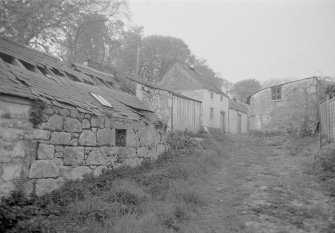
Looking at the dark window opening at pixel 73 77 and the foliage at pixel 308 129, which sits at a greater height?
the dark window opening at pixel 73 77

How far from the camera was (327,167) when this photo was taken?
8.77 m

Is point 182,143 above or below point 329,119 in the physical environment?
Answer: below

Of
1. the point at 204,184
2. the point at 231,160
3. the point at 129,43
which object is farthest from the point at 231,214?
the point at 129,43

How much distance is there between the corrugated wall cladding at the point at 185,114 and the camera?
14719 millimetres

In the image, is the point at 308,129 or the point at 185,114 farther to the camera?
the point at 185,114

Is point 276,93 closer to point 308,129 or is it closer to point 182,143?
point 308,129

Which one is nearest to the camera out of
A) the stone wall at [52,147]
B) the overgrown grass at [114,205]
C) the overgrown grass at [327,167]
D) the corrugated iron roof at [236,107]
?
the overgrown grass at [114,205]

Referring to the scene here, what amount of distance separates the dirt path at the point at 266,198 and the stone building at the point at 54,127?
289 centimetres

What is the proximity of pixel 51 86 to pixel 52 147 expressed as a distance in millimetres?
1776

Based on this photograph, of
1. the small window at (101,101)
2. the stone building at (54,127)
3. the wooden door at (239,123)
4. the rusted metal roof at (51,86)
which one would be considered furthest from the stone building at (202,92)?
the small window at (101,101)

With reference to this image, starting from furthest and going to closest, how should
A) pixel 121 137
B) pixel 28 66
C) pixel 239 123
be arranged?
pixel 239 123 → pixel 121 137 → pixel 28 66

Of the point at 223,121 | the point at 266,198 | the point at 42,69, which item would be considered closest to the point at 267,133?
the point at 223,121

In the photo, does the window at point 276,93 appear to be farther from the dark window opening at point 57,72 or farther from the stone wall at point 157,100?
the dark window opening at point 57,72

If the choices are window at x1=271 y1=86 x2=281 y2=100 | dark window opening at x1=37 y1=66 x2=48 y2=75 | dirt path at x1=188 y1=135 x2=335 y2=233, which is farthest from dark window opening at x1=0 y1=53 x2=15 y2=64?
window at x1=271 y1=86 x2=281 y2=100
